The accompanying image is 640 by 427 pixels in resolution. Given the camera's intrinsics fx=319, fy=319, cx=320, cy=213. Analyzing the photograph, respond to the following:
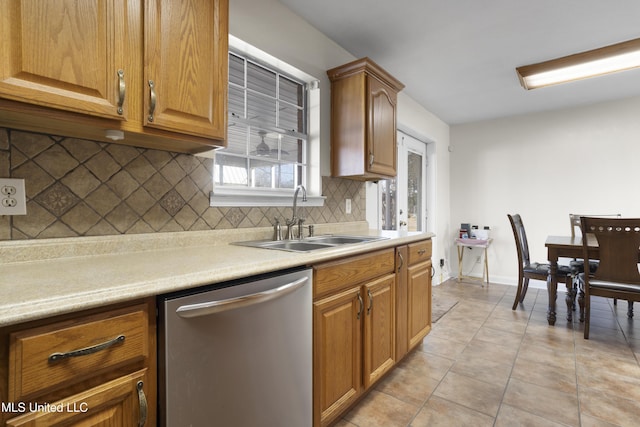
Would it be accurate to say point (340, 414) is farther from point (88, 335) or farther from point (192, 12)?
point (192, 12)

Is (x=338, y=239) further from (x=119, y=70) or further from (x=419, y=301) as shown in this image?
(x=119, y=70)

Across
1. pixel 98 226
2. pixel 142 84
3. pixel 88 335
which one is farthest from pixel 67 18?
pixel 88 335

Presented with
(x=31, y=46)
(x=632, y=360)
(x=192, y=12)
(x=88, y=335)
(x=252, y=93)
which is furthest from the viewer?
(x=632, y=360)

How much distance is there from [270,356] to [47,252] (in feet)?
2.99

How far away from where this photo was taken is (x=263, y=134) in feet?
7.23

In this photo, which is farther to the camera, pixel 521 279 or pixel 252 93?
pixel 521 279

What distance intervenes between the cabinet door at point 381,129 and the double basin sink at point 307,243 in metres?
0.59

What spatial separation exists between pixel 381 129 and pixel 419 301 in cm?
136

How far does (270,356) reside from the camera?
118 centimetres

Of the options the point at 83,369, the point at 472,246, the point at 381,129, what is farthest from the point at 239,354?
the point at 472,246

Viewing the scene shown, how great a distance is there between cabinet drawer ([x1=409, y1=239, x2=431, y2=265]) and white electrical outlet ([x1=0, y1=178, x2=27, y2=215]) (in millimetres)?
1999

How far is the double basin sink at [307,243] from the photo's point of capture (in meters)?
1.74

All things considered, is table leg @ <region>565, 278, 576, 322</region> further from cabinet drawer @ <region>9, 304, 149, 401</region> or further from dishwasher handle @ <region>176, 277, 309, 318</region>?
cabinet drawer @ <region>9, 304, 149, 401</region>

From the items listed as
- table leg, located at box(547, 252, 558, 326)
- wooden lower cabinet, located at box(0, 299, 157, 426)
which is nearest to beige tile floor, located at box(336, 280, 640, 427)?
table leg, located at box(547, 252, 558, 326)
